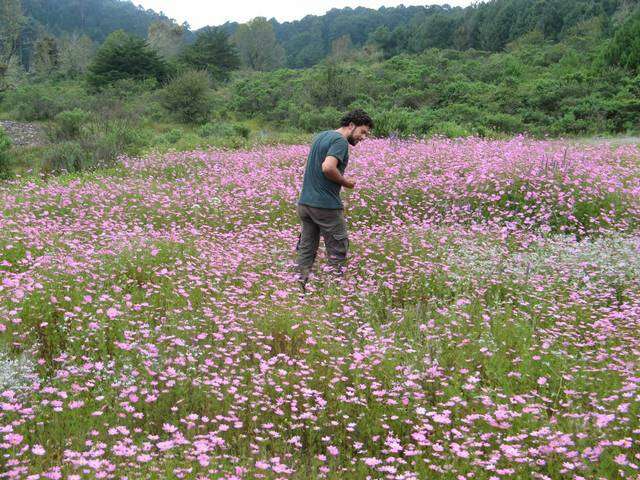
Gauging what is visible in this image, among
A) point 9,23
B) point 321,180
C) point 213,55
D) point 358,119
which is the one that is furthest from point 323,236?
point 9,23

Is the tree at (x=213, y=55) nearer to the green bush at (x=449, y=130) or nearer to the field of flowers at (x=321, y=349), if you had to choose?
the green bush at (x=449, y=130)

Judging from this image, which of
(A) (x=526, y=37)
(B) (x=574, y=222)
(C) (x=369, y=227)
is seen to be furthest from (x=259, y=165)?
(A) (x=526, y=37)

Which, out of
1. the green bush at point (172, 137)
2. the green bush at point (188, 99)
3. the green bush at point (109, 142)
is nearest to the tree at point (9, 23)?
the green bush at point (188, 99)

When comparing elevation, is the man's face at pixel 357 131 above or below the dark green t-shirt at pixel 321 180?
above

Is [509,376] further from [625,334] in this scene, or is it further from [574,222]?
[574,222]

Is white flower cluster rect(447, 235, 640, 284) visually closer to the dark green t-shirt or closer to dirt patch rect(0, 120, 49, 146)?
the dark green t-shirt

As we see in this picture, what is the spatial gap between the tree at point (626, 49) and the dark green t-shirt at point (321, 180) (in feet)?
81.4

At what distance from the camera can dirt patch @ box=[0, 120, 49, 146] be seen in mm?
23155

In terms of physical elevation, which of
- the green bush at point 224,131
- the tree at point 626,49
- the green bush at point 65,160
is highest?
the tree at point 626,49

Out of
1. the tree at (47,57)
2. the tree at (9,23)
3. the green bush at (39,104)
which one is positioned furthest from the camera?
the tree at (9,23)

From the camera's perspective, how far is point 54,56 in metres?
64.8

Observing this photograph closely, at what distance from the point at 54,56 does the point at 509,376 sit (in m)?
71.3

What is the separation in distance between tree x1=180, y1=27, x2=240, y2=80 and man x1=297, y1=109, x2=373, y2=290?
143 ft

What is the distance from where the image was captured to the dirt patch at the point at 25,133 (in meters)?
23.2
